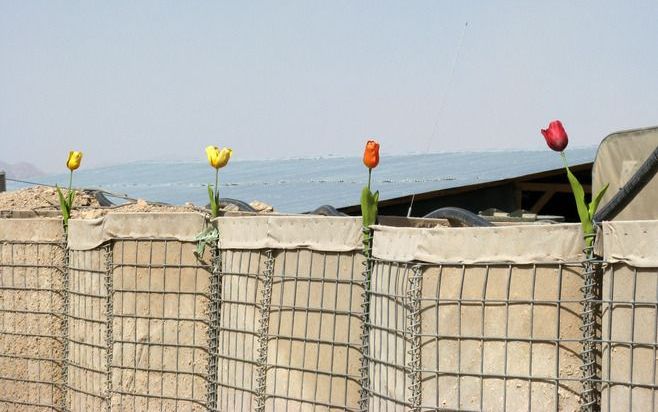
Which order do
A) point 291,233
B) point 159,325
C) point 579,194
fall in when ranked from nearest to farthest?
1. point 579,194
2. point 291,233
3. point 159,325

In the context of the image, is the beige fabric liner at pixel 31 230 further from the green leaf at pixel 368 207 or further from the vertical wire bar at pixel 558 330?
the vertical wire bar at pixel 558 330

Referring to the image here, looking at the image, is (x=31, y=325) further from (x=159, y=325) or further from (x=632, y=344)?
(x=632, y=344)

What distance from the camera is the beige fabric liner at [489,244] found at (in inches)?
198

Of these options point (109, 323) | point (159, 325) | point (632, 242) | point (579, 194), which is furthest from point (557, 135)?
point (109, 323)

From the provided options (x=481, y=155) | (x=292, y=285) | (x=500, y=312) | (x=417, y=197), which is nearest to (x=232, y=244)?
(x=292, y=285)

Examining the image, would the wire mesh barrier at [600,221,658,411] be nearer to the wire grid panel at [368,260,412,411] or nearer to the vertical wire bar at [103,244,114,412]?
the wire grid panel at [368,260,412,411]

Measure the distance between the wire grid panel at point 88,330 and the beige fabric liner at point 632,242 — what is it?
380 centimetres

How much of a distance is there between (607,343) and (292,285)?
2.04 m

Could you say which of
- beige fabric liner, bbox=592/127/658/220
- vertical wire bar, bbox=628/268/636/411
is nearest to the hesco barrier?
vertical wire bar, bbox=628/268/636/411

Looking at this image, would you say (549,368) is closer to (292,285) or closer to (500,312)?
(500,312)

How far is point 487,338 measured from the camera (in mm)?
5199

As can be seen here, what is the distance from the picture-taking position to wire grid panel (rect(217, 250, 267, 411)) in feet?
21.2

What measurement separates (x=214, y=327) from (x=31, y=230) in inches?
82.1

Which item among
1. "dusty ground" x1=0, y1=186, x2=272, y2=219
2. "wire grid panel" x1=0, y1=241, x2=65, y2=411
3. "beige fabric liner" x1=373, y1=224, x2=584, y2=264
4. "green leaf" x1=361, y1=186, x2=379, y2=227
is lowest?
"wire grid panel" x1=0, y1=241, x2=65, y2=411
